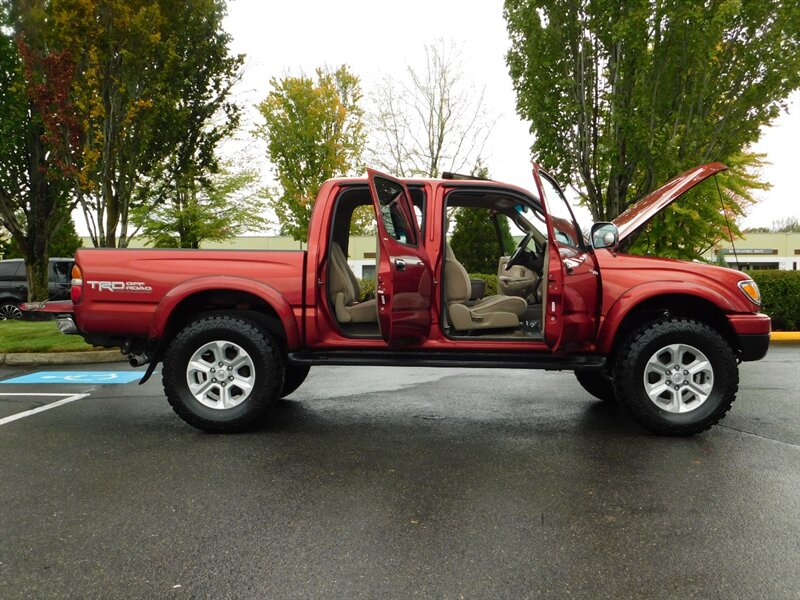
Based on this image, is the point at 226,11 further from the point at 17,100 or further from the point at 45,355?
the point at 45,355

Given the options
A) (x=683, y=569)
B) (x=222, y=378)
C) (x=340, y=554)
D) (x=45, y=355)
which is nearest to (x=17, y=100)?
(x=45, y=355)

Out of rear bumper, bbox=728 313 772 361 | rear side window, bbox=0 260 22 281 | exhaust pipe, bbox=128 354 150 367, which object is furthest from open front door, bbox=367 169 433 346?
rear side window, bbox=0 260 22 281

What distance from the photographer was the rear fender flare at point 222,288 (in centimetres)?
484

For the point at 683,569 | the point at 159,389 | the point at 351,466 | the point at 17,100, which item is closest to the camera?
the point at 683,569

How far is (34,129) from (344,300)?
45.8ft

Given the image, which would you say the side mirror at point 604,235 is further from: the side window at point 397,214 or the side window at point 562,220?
the side window at point 397,214

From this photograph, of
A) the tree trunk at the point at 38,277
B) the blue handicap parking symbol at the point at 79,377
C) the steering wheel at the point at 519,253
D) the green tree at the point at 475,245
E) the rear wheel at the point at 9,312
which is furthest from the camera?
the rear wheel at the point at 9,312

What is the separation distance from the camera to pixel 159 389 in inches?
275

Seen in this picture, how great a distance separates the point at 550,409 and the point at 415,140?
2168 centimetres

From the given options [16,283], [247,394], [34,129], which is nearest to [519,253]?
[247,394]

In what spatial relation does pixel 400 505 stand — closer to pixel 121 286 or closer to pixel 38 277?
pixel 121 286

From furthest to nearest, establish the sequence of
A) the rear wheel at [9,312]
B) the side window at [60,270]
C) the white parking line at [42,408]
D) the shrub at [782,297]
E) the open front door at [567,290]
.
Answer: the side window at [60,270] → the rear wheel at [9,312] → the shrub at [782,297] → the white parking line at [42,408] → the open front door at [567,290]

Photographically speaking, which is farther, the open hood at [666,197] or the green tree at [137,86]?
the green tree at [137,86]

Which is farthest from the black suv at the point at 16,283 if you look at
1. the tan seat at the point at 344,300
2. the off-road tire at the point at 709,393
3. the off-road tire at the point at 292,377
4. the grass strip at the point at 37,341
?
the off-road tire at the point at 709,393
